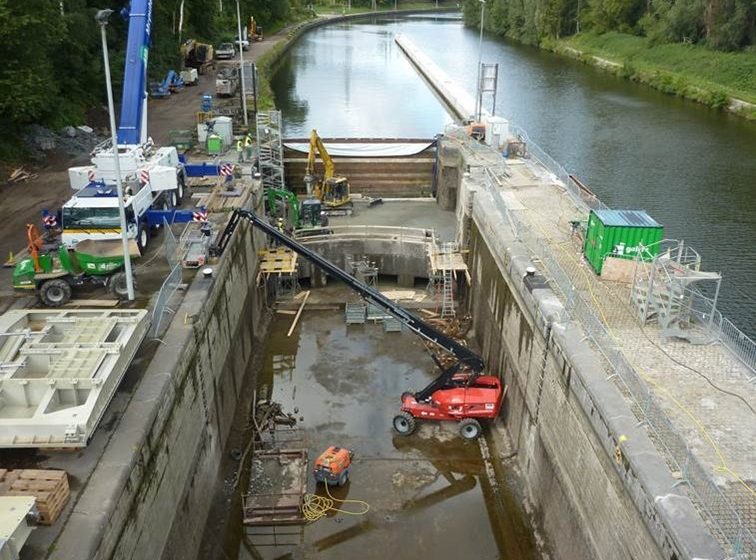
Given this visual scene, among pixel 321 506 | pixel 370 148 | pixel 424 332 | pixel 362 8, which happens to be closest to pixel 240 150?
pixel 370 148

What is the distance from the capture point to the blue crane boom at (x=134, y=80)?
26875 millimetres

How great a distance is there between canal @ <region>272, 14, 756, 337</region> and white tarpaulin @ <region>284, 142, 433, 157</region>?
1182 centimetres

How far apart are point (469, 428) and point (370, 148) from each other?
80.8ft

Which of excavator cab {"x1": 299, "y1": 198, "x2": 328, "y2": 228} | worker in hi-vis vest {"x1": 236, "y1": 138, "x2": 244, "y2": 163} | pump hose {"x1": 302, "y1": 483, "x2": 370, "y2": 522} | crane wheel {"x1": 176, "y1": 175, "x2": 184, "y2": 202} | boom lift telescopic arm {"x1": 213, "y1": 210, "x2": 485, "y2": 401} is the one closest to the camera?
pump hose {"x1": 302, "y1": 483, "x2": 370, "y2": 522}

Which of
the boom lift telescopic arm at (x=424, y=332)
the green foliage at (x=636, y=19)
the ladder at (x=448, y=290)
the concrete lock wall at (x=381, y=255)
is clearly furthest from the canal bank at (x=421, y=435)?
the green foliage at (x=636, y=19)

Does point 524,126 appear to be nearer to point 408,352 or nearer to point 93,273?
point 408,352

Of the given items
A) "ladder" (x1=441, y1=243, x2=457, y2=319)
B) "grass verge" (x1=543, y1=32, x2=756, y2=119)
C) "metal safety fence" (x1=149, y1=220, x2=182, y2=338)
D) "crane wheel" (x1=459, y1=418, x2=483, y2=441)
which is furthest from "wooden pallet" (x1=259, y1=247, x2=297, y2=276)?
"grass verge" (x1=543, y1=32, x2=756, y2=119)

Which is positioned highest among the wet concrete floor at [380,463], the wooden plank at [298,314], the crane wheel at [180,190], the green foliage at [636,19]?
the green foliage at [636,19]

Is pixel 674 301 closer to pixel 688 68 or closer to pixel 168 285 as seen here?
pixel 168 285

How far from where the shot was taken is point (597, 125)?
5822 centimetres

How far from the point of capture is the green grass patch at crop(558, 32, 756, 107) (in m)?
67.9

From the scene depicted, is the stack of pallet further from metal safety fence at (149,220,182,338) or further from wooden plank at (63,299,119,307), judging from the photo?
wooden plank at (63,299,119,307)

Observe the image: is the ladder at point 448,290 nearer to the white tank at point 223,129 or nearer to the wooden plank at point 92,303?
the wooden plank at point 92,303

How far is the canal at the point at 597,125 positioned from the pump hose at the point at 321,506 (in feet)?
58.0
